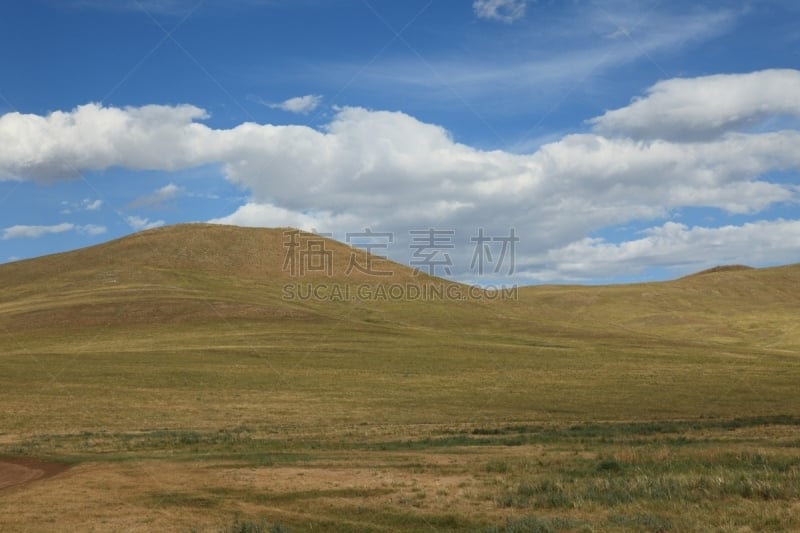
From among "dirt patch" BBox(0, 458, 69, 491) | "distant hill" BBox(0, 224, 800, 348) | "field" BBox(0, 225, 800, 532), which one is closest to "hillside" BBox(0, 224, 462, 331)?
"distant hill" BBox(0, 224, 800, 348)

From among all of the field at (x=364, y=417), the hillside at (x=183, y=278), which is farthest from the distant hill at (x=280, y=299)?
the field at (x=364, y=417)

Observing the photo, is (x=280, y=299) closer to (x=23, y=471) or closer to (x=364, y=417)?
(x=364, y=417)

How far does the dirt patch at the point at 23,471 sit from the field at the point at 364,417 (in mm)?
295

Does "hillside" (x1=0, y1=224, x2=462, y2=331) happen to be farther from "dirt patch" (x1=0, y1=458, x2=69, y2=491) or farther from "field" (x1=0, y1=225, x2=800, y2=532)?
"dirt patch" (x1=0, y1=458, x2=69, y2=491)

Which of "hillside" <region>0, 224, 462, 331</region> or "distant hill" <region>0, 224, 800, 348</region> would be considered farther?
"distant hill" <region>0, 224, 800, 348</region>

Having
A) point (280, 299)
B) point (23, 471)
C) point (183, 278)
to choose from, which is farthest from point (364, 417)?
point (183, 278)

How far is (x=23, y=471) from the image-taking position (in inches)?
1028

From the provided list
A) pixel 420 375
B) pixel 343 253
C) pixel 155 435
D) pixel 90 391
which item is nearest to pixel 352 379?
pixel 420 375

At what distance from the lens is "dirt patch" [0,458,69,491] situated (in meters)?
24.4

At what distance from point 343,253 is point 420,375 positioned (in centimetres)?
10448

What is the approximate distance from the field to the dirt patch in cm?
30

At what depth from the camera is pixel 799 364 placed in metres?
80.9

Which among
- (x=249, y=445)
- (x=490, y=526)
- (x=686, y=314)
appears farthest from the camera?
(x=686, y=314)

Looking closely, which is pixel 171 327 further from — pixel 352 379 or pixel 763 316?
pixel 763 316
